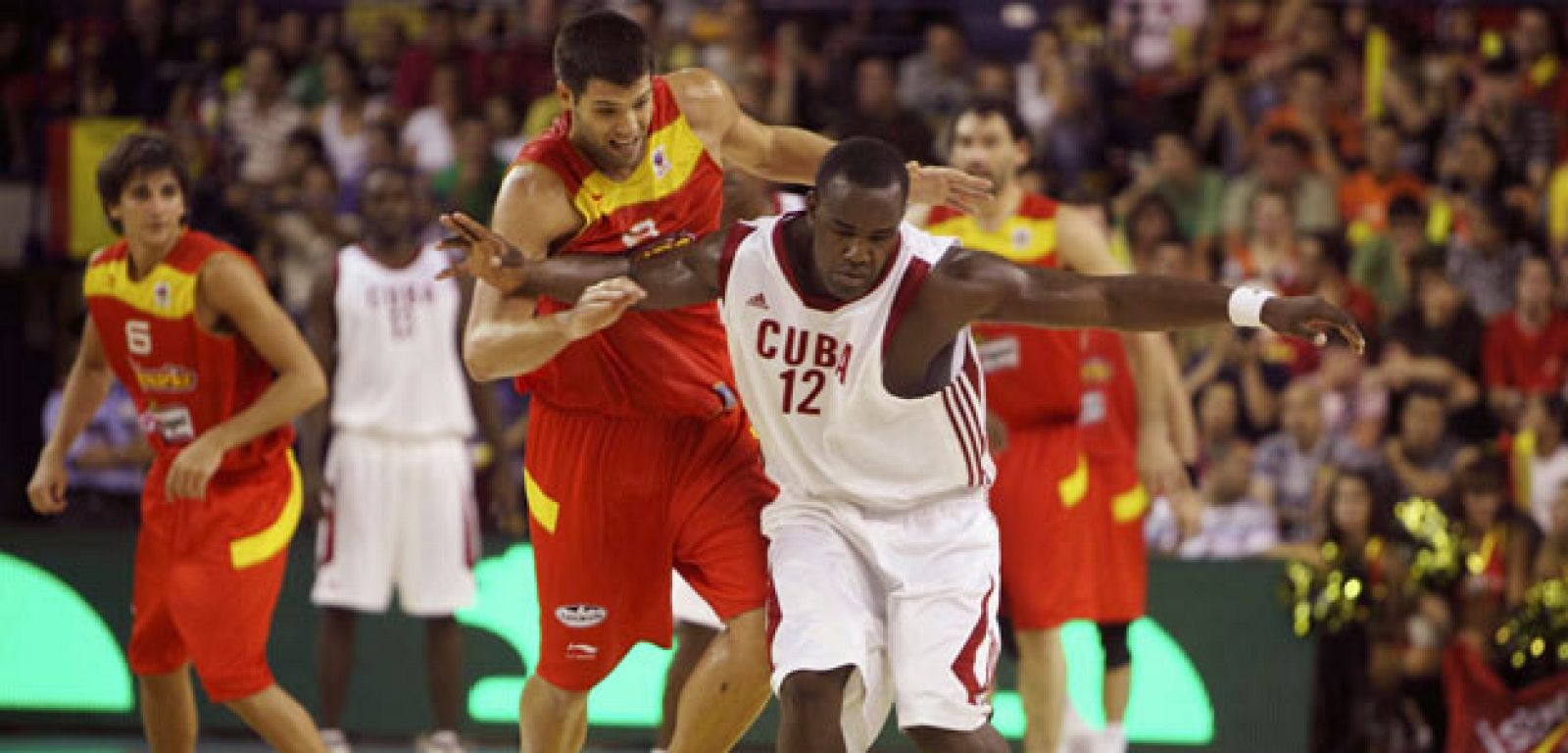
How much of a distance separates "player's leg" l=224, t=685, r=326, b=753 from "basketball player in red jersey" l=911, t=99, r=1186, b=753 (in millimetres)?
2318

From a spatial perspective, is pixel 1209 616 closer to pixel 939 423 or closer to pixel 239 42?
pixel 939 423

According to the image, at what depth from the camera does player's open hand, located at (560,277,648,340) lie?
16.3 feet

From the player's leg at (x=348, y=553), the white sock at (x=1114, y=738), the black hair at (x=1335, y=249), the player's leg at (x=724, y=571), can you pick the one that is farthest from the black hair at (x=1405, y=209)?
the player's leg at (x=724, y=571)

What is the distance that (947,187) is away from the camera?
5758 millimetres

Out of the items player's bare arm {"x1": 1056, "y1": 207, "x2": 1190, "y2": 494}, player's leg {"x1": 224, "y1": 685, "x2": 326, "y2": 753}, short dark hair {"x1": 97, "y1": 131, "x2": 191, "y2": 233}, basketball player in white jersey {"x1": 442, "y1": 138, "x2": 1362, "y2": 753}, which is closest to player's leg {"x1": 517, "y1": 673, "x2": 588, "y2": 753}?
player's leg {"x1": 224, "y1": 685, "x2": 326, "y2": 753}

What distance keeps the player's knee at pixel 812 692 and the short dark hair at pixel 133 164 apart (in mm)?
2497

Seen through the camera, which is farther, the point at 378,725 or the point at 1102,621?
the point at 378,725

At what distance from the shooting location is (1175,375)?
7.46 m

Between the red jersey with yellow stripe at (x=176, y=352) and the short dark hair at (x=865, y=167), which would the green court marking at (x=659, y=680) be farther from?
the short dark hair at (x=865, y=167)

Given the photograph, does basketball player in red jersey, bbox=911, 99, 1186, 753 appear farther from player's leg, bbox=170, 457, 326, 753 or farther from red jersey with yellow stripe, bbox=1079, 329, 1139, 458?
player's leg, bbox=170, 457, 326, 753

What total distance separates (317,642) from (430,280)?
1529mm

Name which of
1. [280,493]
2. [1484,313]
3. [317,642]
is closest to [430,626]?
[317,642]

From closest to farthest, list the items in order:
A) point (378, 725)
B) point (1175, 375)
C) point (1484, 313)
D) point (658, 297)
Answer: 1. point (658, 297)
2. point (1175, 375)
3. point (378, 725)
4. point (1484, 313)

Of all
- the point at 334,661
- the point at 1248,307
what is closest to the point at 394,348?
the point at 334,661
